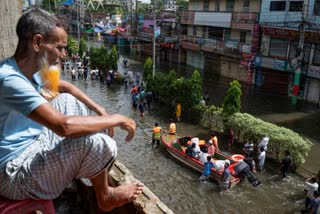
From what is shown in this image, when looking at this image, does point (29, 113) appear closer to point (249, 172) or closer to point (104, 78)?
point (249, 172)

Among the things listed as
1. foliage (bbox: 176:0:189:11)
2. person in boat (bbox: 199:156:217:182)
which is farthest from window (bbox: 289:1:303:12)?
foliage (bbox: 176:0:189:11)

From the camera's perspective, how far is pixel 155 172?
43.8ft

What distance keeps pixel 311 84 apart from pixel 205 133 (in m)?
10.5

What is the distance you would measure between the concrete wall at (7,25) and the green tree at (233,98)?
12453 mm

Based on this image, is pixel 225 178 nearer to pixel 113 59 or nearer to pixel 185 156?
pixel 185 156

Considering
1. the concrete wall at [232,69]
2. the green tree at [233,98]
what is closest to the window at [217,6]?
the concrete wall at [232,69]

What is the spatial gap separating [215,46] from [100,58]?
1108 cm

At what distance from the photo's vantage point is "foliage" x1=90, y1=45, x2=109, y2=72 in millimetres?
30453

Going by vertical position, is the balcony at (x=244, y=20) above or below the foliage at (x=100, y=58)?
above

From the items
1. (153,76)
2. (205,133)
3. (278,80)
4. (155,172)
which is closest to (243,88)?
(278,80)

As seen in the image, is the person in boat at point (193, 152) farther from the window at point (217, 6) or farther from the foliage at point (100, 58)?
the window at point (217, 6)

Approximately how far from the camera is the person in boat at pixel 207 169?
478 inches

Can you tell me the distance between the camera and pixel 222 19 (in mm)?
30812

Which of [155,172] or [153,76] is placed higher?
[153,76]
